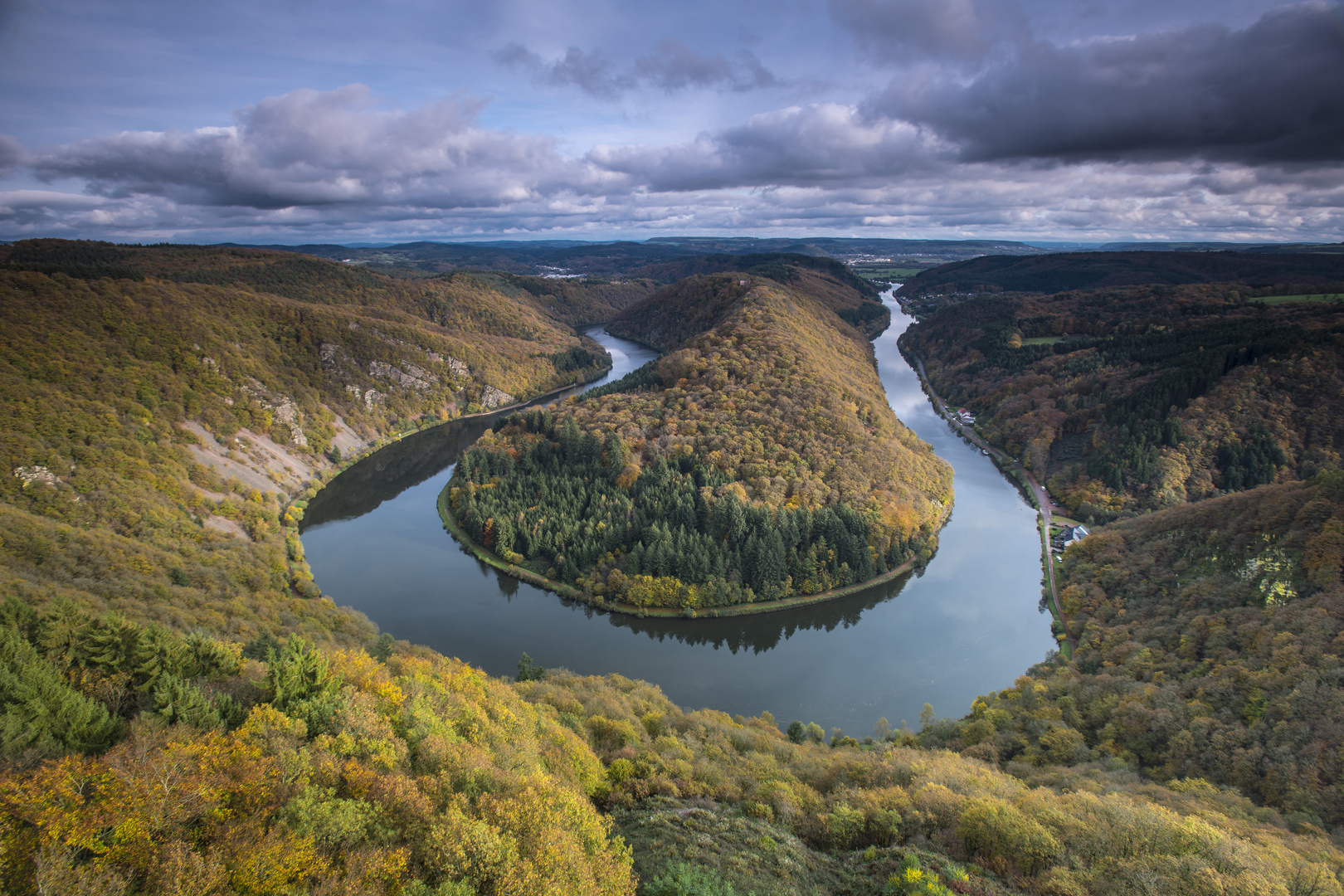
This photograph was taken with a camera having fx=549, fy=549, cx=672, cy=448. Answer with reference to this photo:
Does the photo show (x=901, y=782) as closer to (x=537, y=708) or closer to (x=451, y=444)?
(x=537, y=708)

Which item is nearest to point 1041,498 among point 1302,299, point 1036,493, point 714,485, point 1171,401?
point 1036,493

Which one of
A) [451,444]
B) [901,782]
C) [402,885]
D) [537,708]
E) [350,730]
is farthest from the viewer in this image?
[451,444]

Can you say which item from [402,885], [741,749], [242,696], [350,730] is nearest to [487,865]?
[402,885]

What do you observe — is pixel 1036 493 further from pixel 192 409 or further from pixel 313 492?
pixel 192 409

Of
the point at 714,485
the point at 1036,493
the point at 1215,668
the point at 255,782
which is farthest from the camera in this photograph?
the point at 1036,493

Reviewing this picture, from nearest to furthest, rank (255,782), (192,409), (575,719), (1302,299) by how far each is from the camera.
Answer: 1. (255,782)
2. (575,719)
3. (192,409)
4. (1302,299)

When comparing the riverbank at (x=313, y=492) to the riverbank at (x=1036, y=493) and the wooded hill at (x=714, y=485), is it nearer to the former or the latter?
the wooded hill at (x=714, y=485)

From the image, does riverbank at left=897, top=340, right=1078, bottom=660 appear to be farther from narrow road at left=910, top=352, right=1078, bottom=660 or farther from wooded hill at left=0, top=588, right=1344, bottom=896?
wooded hill at left=0, top=588, right=1344, bottom=896
